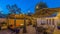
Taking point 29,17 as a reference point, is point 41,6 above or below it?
above

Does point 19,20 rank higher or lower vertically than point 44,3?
lower

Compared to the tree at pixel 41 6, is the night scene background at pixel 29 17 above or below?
below

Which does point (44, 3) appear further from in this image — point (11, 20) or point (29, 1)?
point (11, 20)

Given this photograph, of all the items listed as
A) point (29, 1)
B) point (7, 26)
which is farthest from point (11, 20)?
point (29, 1)

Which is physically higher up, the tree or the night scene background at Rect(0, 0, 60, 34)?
the tree

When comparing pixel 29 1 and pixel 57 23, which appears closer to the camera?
pixel 57 23

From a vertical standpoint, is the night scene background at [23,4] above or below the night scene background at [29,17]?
above

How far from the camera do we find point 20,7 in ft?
5.67

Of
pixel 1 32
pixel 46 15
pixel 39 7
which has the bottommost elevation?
pixel 1 32

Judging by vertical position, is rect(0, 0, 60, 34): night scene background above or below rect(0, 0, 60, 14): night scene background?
below

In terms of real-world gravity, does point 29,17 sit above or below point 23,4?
below

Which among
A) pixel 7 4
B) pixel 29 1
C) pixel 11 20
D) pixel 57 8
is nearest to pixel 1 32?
pixel 11 20

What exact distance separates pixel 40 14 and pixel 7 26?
0.51m

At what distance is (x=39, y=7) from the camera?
1.66m
